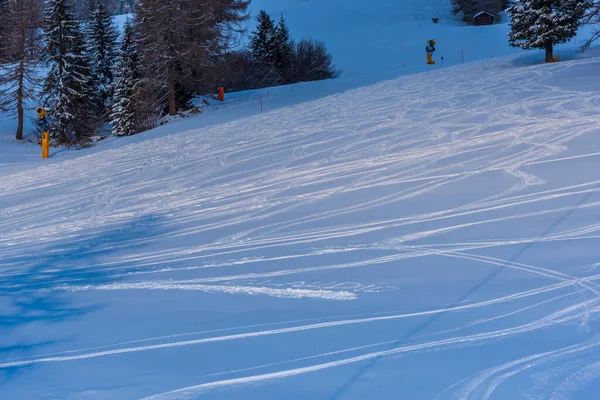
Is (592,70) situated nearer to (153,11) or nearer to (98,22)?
(153,11)

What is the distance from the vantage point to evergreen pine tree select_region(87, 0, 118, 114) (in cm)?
4150

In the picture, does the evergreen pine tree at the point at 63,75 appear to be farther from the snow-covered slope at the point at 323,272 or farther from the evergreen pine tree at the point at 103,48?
the snow-covered slope at the point at 323,272

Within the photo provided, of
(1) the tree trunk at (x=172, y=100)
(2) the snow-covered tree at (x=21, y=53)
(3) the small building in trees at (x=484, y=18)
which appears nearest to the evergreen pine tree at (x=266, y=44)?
(1) the tree trunk at (x=172, y=100)

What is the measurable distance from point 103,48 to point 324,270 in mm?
40261

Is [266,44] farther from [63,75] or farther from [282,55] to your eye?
[63,75]

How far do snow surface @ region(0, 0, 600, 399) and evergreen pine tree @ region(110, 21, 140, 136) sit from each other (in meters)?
20.8

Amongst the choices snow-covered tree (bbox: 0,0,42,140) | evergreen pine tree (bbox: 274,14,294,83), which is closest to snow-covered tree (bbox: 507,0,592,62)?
evergreen pine tree (bbox: 274,14,294,83)

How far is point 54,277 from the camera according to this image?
6707 mm

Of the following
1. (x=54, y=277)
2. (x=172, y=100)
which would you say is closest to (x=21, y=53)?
(x=172, y=100)

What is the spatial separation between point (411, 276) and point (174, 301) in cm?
228

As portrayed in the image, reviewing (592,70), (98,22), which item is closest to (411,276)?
(592,70)

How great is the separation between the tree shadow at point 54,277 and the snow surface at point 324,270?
1.2 inches

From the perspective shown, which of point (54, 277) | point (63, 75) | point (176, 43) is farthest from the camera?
point (63, 75)

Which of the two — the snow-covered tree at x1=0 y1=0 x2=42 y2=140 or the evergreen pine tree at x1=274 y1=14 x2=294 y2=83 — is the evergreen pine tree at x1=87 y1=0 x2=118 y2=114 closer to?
the snow-covered tree at x1=0 y1=0 x2=42 y2=140
